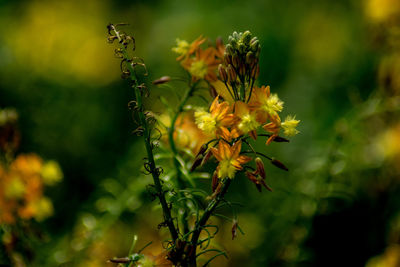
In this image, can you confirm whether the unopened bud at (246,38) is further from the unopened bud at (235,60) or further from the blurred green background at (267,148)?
the blurred green background at (267,148)

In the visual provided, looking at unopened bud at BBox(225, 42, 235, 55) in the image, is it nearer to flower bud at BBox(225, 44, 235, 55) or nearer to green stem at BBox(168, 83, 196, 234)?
flower bud at BBox(225, 44, 235, 55)

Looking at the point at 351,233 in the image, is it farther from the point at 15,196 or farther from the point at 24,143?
the point at 24,143

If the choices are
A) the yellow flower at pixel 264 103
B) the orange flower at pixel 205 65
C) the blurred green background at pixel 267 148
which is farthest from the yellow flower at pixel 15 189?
the yellow flower at pixel 264 103

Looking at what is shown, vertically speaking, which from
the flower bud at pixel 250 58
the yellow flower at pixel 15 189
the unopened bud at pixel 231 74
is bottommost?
the unopened bud at pixel 231 74

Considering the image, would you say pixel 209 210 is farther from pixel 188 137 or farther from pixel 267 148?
pixel 267 148

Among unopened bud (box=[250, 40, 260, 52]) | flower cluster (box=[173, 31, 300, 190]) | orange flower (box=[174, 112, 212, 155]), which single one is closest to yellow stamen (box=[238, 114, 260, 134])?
flower cluster (box=[173, 31, 300, 190])

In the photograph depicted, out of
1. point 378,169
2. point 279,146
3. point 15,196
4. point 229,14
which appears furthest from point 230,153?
point 229,14
